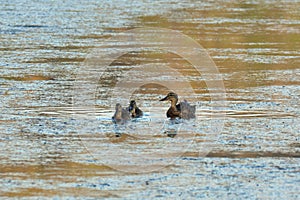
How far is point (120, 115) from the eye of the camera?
11.6 metres

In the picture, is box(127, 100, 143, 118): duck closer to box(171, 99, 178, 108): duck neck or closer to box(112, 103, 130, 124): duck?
box(112, 103, 130, 124): duck

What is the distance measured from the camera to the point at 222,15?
25.5 meters

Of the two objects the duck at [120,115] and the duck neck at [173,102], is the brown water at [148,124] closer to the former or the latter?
the duck at [120,115]

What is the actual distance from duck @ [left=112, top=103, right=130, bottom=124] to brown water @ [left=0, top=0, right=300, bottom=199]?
0.08m

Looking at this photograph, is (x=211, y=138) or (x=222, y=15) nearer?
(x=211, y=138)

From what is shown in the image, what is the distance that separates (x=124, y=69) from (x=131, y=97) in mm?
2788

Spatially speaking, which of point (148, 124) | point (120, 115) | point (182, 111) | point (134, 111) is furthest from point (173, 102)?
point (120, 115)

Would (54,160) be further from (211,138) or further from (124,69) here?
(124,69)

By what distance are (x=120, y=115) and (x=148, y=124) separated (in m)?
0.35

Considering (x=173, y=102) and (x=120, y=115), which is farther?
(x=173, y=102)

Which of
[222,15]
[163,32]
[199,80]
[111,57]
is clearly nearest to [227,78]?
[199,80]

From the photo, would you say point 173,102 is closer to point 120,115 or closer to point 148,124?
point 148,124

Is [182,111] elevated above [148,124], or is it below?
above

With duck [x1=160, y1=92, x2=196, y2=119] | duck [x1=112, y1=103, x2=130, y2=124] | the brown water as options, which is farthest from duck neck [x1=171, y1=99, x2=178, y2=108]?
duck [x1=112, y1=103, x2=130, y2=124]
